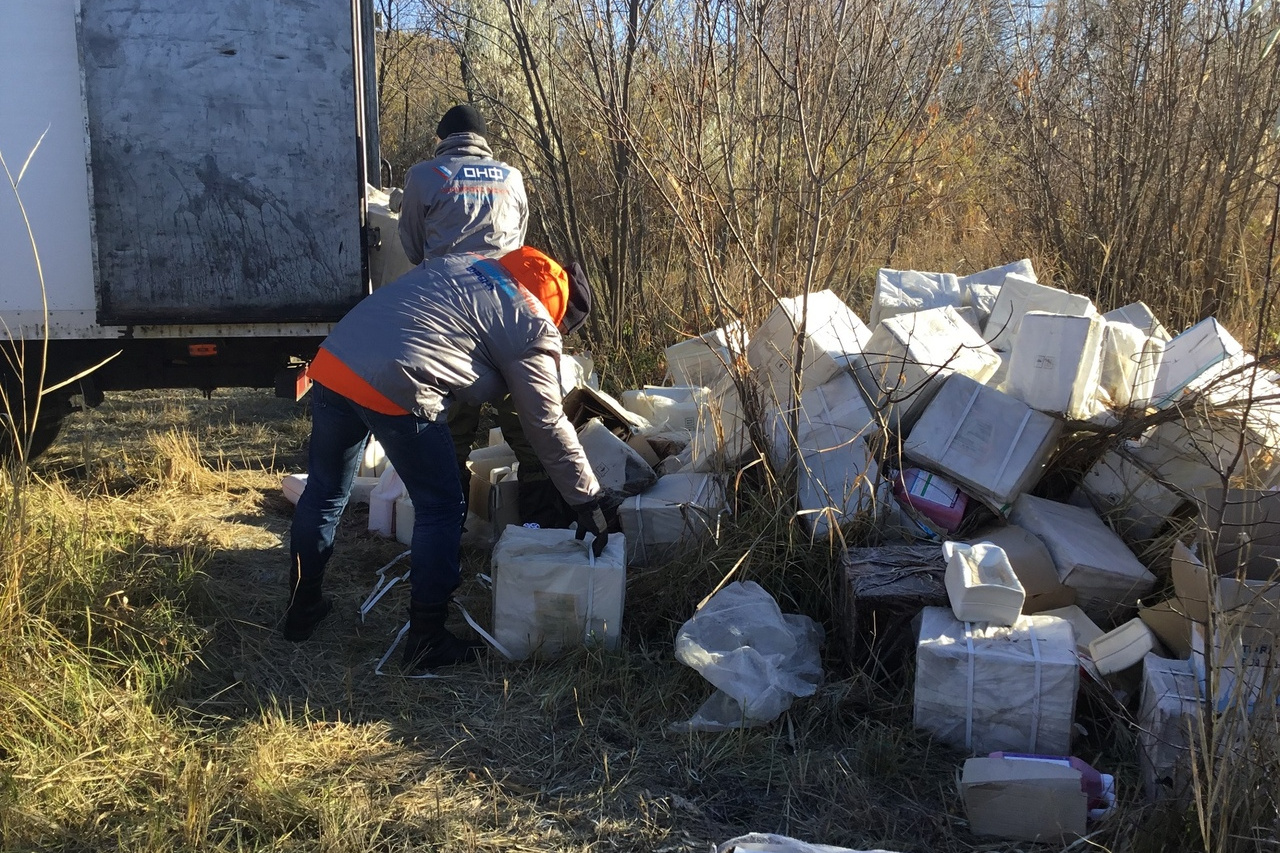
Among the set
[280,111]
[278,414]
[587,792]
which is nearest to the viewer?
[587,792]

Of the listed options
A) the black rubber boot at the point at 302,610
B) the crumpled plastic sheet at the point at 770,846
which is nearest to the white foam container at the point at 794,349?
the black rubber boot at the point at 302,610

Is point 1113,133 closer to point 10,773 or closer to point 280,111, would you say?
point 280,111

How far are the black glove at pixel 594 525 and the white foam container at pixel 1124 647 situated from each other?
1.61 metres

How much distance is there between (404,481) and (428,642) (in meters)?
0.55

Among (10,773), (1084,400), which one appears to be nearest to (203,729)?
(10,773)

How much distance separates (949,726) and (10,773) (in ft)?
8.38

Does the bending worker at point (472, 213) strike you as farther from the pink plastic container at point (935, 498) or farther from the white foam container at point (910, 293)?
the white foam container at point (910, 293)

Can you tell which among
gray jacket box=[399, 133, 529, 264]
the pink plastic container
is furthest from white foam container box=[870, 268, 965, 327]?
gray jacket box=[399, 133, 529, 264]

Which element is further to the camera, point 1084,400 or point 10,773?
point 1084,400

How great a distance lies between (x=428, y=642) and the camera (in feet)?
10.7

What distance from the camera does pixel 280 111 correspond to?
4422mm

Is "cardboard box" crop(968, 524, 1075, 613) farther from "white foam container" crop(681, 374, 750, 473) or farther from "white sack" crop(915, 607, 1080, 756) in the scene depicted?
"white foam container" crop(681, 374, 750, 473)

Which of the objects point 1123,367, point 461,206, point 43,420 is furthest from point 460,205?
point 43,420

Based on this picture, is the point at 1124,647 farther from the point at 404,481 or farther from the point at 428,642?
the point at 404,481
